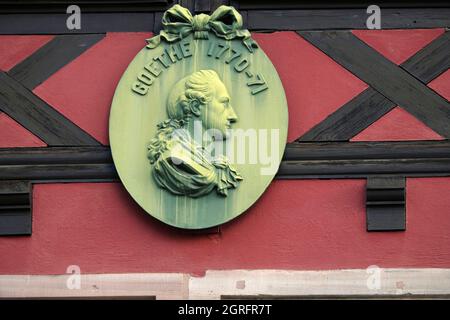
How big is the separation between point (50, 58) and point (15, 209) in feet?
2.52

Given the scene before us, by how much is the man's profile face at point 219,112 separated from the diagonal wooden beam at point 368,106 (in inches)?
13.8

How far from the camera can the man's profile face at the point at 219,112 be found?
8445mm

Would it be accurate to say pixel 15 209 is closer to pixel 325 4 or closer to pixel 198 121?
pixel 198 121

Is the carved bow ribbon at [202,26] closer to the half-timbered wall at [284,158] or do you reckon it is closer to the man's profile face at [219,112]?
the half-timbered wall at [284,158]

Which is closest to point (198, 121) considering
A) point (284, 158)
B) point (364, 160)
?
point (284, 158)

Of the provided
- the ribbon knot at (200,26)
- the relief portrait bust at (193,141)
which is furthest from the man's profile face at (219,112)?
the ribbon knot at (200,26)

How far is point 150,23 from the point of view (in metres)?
8.77

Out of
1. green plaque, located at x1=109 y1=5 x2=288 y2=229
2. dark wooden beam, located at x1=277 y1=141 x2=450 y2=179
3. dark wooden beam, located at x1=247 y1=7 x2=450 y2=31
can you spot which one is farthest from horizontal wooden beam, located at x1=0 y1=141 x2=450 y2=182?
dark wooden beam, located at x1=247 y1=7 x2=450 y2=31
